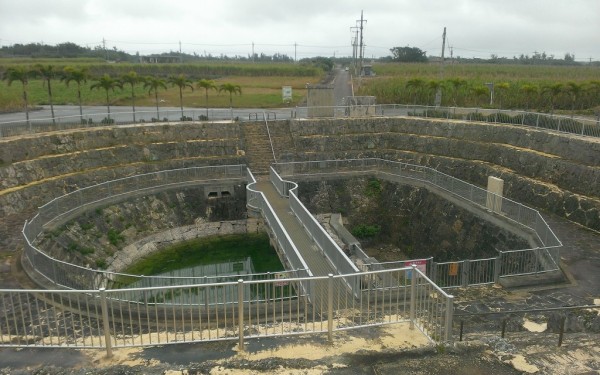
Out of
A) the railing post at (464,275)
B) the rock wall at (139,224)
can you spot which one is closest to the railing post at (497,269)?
the railing post at (464,275)

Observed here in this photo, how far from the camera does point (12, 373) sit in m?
8.06

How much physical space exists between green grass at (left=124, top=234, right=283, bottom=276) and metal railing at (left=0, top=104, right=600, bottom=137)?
10.5 metres

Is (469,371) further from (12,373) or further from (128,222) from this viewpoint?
(128,222)

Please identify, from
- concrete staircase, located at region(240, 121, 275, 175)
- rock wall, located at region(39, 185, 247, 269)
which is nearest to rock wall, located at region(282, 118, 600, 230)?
concrete staircase, located at region(240, 121, 275, 175)

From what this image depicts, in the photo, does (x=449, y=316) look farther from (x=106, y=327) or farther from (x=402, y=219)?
(x=402, y=219)

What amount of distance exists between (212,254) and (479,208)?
13.9 m

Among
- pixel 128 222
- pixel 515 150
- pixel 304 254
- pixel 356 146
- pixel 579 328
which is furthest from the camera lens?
pixel 356 146

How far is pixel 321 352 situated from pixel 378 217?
21.1m

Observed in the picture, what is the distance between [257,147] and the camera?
3222 cm

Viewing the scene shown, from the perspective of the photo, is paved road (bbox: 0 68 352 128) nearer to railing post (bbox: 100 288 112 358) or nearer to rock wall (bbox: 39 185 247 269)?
rock wall (bbox: 39 185 247 269)

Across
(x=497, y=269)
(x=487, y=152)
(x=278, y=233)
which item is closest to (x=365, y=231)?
(x=487, y=152)

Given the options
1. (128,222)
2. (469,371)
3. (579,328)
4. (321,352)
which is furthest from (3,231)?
(579,328)

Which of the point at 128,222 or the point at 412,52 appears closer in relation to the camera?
the point at 128,222

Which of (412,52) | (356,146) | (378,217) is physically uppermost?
(412,52)
